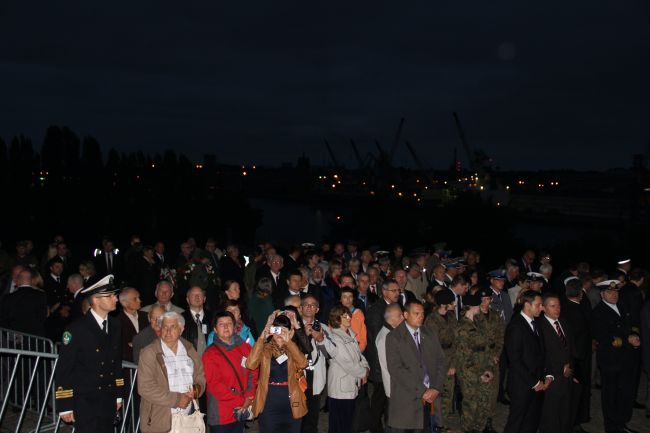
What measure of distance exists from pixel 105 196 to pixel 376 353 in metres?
39.9

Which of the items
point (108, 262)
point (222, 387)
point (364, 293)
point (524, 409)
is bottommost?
point (524, 409)

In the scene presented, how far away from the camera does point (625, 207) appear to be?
95.9 m

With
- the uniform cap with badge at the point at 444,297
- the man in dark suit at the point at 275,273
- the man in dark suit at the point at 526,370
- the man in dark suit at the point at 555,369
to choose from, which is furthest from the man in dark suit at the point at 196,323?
the man in dark suit at the point at 555,369

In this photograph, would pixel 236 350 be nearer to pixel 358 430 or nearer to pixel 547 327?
pixel 358 430

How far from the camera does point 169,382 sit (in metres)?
5.66

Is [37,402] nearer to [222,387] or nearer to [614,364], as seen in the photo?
[222,387]

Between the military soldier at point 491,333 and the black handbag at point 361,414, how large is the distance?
157cm

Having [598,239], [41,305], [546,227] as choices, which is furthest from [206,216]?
[546,227]

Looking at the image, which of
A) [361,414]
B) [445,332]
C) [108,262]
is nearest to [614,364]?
[445,332]

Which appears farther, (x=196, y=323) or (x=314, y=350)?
(x=196, y=323)

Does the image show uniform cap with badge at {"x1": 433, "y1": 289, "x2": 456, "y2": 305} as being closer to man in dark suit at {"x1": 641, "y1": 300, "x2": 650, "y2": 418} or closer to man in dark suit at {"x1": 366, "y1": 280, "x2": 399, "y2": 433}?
man in dark suit at {"x1": 366, "y1": 280, "x2": 399, "y2": 433}

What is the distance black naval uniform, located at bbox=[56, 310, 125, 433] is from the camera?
214 inches

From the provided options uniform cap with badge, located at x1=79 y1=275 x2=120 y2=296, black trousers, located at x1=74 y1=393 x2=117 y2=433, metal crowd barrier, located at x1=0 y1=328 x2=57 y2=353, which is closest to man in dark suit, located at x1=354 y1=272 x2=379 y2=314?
metal crowd barrier, located at x1=0 y1=328 x2=57 y2=353

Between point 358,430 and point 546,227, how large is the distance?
10035 cm
